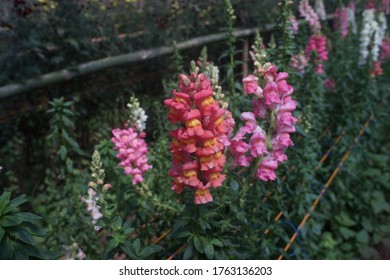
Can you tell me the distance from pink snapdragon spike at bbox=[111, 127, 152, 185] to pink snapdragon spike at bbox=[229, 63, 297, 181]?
2.48ft

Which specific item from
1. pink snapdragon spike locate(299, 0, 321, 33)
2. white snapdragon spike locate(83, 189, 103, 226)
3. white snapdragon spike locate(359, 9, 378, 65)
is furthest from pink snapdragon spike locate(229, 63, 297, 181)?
white snapdragon spike locate(359, 9, 378, 65)

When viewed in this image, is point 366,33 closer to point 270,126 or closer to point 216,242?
point 270,126

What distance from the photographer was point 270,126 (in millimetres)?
2363

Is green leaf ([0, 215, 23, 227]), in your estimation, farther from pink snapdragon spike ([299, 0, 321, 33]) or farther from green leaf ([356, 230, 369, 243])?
pink snapdragon spike ([299, 0, 321, 33])

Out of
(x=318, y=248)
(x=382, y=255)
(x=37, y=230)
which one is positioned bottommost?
(x=382, y=255)

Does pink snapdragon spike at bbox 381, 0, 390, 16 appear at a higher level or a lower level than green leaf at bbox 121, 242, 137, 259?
lower

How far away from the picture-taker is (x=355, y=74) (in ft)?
17.2

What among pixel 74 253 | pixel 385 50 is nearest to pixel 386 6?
pixel 385 50

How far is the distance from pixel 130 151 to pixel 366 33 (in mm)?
4217

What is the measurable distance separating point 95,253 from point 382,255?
2759 millimetres

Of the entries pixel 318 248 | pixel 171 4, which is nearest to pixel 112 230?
pixel 318 248

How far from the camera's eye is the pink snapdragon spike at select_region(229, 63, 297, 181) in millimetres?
2246

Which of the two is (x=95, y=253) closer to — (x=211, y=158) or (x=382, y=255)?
(x=211, y=158)

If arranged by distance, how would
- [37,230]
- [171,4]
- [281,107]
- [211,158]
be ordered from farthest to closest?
[171,4]
[281,107]
[211,158]
[37,230]
